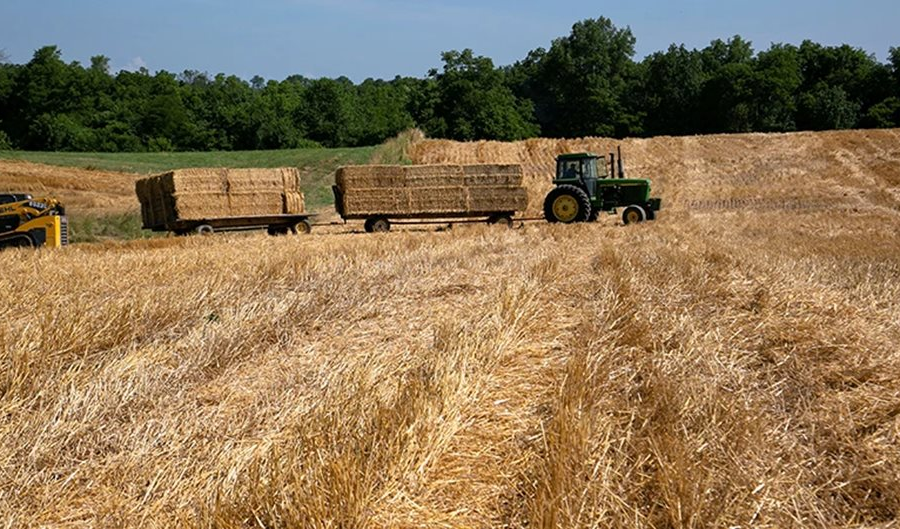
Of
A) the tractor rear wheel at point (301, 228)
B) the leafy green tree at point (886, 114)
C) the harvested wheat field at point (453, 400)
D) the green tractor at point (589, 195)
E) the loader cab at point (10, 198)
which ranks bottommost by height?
the harvested wheat field at point (453, 400)

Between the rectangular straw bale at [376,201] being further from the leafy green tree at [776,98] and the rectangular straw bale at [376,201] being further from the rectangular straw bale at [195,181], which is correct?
the leafy green tree at [776,98]

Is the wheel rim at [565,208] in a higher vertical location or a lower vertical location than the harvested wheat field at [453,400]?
higher

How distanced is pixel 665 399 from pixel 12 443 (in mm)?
2857

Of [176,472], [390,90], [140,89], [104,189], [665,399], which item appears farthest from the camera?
[390,90]

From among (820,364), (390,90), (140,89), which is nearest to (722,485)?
(820,364)

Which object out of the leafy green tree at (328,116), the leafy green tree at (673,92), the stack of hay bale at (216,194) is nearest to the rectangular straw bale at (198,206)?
the stack of hay bale at (216,194)

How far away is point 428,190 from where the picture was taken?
2155 centimetres

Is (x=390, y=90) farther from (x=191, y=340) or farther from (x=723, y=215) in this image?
(x=191, y=340)

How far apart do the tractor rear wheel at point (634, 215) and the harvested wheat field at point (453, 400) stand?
1192cm

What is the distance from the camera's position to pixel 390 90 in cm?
9338

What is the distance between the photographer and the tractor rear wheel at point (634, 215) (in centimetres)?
2039

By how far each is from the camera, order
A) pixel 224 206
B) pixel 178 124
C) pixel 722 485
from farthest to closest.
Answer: pixel 178 124 < pixel 224 206 < pixel 722 485

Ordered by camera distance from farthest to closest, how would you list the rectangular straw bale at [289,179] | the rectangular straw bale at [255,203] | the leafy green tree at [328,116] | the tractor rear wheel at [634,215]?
the leafy green tree at [328,116] → the rectangular straw bale at [289,179] → the rectangular straw bale at [255,203] → the tractor rear wheel at [634,215]

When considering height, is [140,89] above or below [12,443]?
above
